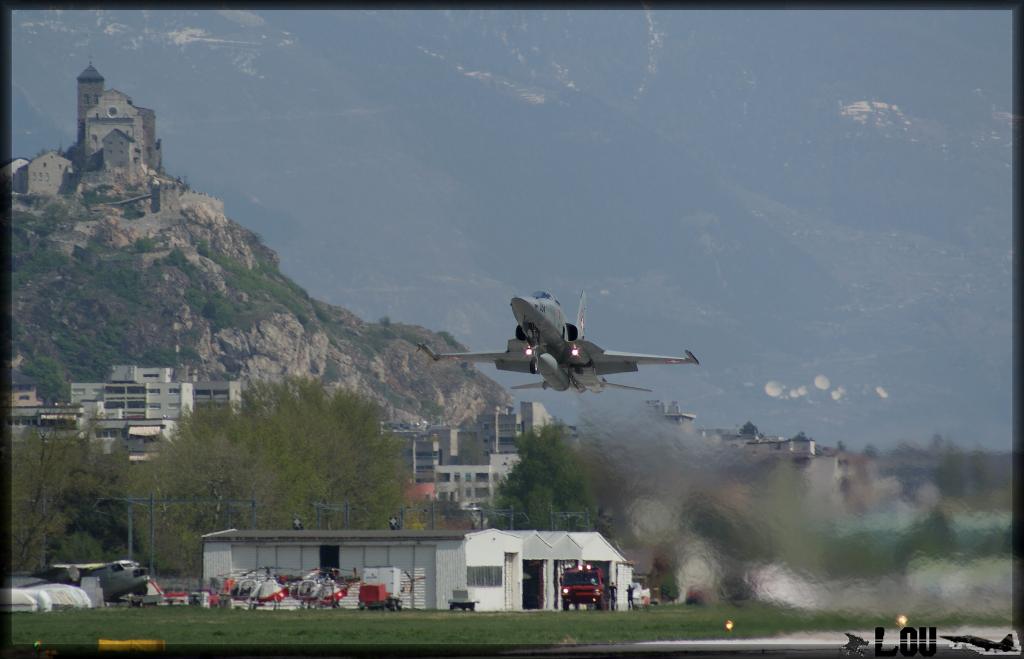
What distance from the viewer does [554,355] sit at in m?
59.9

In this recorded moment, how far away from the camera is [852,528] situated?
52.2 m

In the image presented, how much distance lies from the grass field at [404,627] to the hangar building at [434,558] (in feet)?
38.7

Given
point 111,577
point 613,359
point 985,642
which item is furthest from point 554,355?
point 111,577

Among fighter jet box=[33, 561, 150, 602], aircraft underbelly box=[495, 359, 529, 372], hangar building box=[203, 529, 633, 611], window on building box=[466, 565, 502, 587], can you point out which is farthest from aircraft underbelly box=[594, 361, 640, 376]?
fighter jet box=[33, 561, 150, 602]

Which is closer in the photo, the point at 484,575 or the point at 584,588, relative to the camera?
the point at 584,588

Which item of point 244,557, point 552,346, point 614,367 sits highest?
point 552,346

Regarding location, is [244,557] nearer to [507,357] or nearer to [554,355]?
[507,357]

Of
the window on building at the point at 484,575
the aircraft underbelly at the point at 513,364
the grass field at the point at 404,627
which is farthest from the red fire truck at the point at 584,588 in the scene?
the aircraft underbelly at the point at 513,364

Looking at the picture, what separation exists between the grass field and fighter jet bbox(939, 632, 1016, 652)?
A: 267 centimetres

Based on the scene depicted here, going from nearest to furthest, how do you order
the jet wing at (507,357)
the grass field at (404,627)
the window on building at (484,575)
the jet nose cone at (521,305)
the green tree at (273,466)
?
the grass field at (404,627), the jet nose cone at (521,305), the jet wing at (507,357), the window on building at (484,575), the green tree at (273,466)

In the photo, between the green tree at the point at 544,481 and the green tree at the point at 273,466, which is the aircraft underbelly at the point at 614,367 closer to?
the green tree at the point at 544,481

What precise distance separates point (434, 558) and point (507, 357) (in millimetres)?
19131

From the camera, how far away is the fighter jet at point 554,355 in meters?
57.1

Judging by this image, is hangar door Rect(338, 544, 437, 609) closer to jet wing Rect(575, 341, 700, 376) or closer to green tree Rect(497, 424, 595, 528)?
green tree Rect(497, 424, 595, 528)
